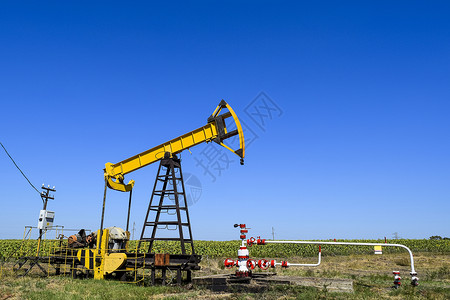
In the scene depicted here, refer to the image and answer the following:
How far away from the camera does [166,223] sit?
11.4 meters

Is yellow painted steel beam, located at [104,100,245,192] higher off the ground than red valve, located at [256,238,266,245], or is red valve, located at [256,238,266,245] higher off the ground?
yellow painted steel beam, located at [104,100,245,192]

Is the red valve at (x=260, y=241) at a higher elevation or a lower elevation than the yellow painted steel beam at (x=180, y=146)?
lower

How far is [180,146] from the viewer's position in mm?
11984

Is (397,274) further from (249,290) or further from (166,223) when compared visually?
(166,223)

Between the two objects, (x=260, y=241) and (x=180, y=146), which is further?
(x=180, y=146)

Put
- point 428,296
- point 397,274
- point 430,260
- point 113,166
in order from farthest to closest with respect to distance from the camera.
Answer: point 430,260 < point 113,166 < point 397,274 < point 428,296

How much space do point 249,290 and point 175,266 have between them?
2.95 metres

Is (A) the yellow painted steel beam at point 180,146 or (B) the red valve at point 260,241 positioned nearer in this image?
(B) the red valve at point 260,241

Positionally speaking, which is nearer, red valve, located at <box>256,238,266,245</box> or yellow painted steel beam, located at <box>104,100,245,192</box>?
red valve, located at <box>256,238,266,245</box>

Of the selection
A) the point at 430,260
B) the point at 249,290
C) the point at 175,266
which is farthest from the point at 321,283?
the point at 430,260

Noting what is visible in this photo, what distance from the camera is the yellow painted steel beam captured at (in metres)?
11.3

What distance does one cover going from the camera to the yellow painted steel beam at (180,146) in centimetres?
1132

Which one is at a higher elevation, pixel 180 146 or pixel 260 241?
pixel 180 146

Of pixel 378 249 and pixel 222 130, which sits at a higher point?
pixel 222 130
